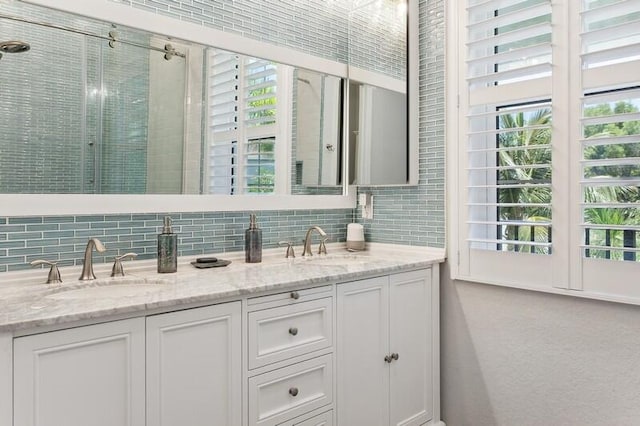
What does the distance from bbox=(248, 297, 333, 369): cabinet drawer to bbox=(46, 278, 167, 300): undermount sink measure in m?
0.35

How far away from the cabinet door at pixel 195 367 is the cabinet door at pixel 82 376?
46mm

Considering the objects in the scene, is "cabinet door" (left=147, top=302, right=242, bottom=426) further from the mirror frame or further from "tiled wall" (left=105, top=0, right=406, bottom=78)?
"tiled wall" (left=105, top=0, right=406, bottom=78)

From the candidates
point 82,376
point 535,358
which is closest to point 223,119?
point 82,376

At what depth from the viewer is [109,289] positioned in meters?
1.60

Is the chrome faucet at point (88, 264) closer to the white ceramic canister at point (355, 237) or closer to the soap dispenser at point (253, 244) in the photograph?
the soap dispenser at point (253, 244)

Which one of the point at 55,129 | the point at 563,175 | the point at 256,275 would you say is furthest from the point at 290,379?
the point at 563,175

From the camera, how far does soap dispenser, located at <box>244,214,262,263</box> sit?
6.87 ft

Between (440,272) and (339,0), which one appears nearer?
(440,272)

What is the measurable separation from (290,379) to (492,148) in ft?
4.40

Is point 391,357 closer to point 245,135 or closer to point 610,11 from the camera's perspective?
point 245,135

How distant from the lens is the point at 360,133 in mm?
2572

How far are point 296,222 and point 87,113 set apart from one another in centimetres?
110

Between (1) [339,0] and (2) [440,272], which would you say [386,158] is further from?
(1) [339,0]

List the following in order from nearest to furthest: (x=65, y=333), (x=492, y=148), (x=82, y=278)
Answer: (x=65, y=333) → (x=82, y=278) → (x=492, y=148)
